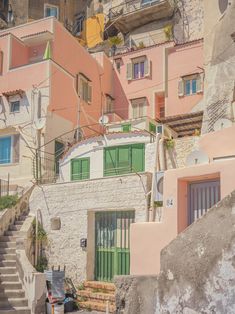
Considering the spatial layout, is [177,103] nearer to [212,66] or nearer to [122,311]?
[212,66]

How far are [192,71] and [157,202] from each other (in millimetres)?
15258

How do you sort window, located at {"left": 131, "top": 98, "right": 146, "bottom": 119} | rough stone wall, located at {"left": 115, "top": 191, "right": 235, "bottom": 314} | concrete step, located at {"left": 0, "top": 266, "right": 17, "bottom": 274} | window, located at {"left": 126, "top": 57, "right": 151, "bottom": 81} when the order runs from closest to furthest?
rough stone wall, located at {"left": 115, "top": 191, "right": 235, "bottom": 314} < concrete step, located at {"left": 0, "top": 266, "right": 17, "bottom": 274} < window, located at {"left": 131, "top": 98, "right": 146, "bottom": 119} < window, located at {"left": 126, "top": 57, "right": 151, "bottom": 81}

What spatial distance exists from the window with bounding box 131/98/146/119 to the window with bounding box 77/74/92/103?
3.63 meters

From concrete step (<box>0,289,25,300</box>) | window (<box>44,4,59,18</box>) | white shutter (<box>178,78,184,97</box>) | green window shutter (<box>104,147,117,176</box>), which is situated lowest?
concrete step (<box>0,289,25,300</box>)

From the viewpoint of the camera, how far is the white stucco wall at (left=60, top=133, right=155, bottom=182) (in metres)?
22.1

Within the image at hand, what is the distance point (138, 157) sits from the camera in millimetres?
21547

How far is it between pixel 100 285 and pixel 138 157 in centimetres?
643

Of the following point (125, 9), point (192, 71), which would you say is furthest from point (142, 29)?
point (192, 71)

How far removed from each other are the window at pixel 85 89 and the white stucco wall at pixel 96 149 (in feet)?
24.3

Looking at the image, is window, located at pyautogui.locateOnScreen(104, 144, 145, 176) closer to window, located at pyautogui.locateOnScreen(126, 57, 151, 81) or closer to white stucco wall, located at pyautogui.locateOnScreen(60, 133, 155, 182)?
white stucco wall, located at pyautogui.locateOnScreen(60, 133, 155, 182)

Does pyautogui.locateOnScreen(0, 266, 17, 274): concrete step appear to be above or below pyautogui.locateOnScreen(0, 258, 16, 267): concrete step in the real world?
below

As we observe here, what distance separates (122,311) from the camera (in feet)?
30.1

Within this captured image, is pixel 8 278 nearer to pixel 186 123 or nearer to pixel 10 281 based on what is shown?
pixel 10 281

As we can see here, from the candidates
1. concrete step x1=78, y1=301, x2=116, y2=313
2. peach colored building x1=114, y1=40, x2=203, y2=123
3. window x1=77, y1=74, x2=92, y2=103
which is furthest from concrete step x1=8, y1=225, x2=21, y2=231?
peach colored building x1=114, y1=40, x2=203, y2=123
